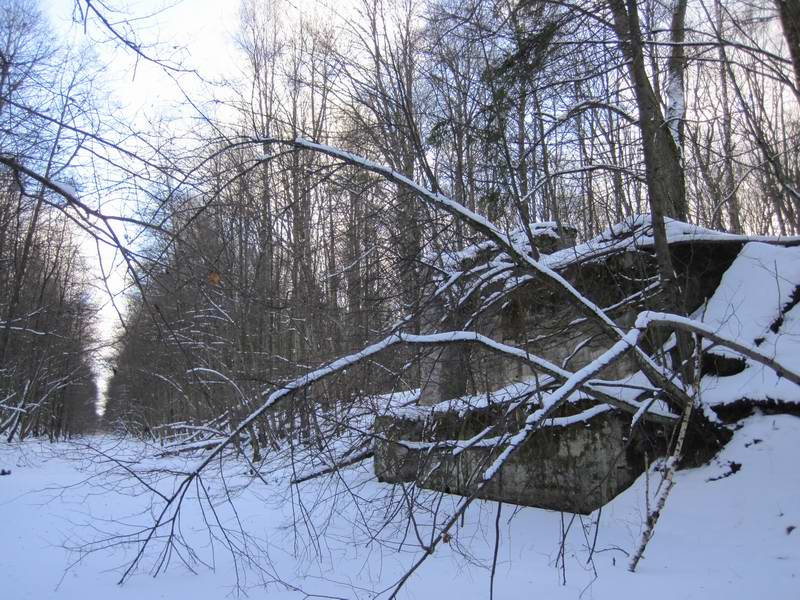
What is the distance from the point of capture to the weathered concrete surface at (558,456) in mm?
5520

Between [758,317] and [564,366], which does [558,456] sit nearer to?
[564,366]

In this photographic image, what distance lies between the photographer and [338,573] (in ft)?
15.5

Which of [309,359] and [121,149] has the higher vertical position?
[121,149]

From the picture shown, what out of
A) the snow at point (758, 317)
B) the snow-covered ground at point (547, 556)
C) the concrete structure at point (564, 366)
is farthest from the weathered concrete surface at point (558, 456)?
the snow at point (758, 317)

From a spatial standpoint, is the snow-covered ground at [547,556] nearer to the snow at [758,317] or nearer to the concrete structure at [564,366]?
the snow at [758,317]

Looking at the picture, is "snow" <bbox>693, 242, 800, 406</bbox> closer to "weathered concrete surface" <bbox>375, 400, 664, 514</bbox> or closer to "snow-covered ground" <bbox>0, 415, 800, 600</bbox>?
"snow-covered ground" <bbox>0, 415, 800, 600</bbox>

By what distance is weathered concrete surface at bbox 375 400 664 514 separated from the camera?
5.52 metres

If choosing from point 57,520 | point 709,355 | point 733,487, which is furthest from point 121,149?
point 57,520

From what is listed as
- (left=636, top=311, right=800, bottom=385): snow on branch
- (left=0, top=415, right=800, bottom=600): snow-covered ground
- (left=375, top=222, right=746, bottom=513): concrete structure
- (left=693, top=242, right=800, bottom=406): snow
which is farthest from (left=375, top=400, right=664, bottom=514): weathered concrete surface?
(left=636, top=311, right=800, bottom=385): snow on branch

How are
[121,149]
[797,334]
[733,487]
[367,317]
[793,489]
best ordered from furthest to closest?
[367,317] → [797,334] → [733,487] → [793,489] → [121,149]

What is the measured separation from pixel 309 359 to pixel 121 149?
3.24m

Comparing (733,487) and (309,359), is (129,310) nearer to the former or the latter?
(309,359)

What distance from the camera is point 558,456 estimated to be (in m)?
6.19

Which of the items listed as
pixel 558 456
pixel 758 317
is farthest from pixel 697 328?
pixel 558 456
